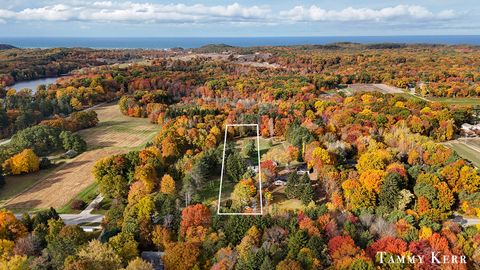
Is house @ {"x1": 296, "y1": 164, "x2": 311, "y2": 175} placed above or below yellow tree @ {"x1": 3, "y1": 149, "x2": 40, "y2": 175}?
below

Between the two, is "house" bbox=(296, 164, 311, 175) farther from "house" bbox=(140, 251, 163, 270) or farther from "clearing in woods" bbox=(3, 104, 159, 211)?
"clearing in woods" bbox=(3, 104, 159, 211)

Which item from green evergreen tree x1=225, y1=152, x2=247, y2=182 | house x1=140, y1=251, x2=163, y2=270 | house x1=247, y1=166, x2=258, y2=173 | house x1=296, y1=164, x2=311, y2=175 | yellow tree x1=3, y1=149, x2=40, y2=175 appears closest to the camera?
house x1=140, y1=251, x2=163, y2=270

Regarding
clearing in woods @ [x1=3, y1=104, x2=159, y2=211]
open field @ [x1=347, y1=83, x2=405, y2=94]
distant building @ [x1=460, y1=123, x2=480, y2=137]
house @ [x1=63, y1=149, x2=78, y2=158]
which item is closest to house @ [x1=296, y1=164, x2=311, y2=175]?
clearing in woods @ [x1=3, y1=104, x2=159, y2=211]

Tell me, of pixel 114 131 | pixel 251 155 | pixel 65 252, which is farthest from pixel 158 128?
pixel 65 252

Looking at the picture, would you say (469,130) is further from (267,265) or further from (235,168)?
(267,265)

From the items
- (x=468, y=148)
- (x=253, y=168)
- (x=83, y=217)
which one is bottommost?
(x=83, y=217)

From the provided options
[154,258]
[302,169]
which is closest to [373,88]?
[302,169]
